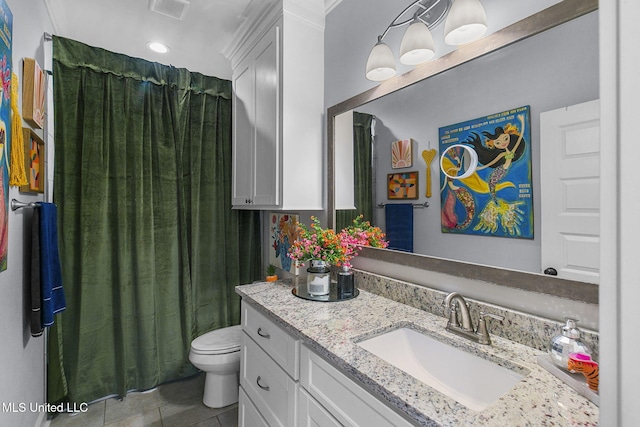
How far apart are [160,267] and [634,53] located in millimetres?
2551

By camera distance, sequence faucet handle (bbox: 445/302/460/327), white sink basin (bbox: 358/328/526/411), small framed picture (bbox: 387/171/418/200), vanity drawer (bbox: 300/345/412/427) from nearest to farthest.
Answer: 1. vanity drawer (bbox: 300/345/412/427)
2. white sink basin (bbox: 358/328/526/411)
3. faucet handle (bbox: 445/302/460/327)
4. small framed picture (bbox: 387/171/418/200)

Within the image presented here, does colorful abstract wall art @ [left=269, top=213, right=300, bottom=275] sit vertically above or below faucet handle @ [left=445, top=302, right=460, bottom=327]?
above

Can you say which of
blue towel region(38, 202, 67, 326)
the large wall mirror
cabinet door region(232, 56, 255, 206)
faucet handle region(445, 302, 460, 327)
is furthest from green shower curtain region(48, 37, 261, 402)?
faucet handle region(445, 302, 460, 327)

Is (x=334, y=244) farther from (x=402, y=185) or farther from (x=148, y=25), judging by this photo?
(x=148, y=25)

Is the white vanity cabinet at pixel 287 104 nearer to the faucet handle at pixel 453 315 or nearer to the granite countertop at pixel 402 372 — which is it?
the granite countertop at pixel 402 372

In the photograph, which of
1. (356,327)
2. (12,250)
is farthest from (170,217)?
(356,327)

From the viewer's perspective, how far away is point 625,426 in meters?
0.33

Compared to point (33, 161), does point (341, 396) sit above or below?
below

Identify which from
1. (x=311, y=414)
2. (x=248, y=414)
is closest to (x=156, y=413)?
(x=248, y=414)

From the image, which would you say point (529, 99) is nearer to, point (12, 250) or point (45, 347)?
point (12, 250)

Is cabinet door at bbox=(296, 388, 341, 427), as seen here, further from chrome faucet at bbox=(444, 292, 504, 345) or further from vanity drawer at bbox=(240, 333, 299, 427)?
chrome faucet at bbox=(444, 292, 504, 345)

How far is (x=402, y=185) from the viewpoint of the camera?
4.71 feet

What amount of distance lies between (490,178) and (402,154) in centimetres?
42

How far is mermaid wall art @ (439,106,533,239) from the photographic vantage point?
1.03 metres
